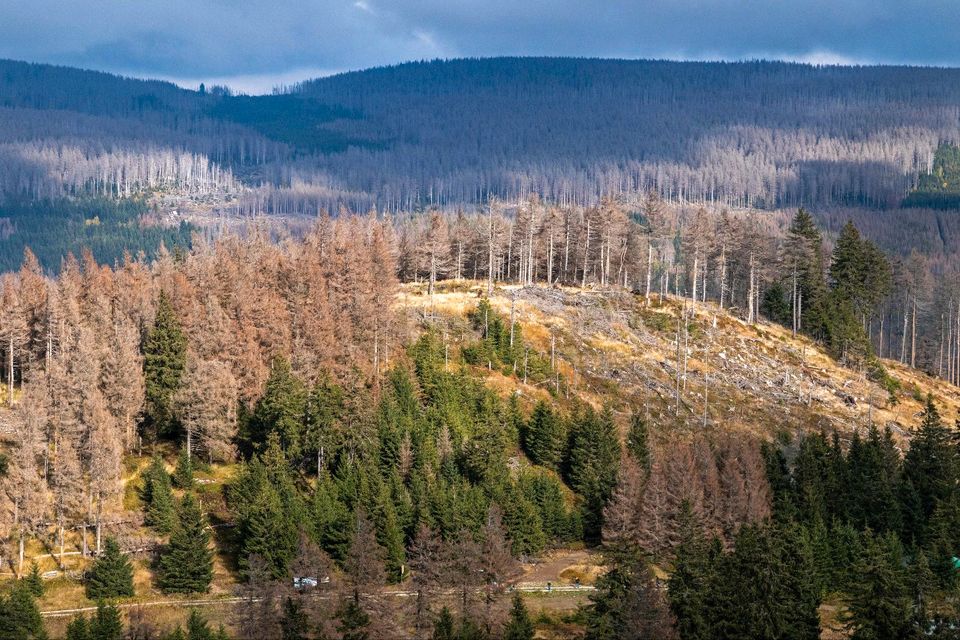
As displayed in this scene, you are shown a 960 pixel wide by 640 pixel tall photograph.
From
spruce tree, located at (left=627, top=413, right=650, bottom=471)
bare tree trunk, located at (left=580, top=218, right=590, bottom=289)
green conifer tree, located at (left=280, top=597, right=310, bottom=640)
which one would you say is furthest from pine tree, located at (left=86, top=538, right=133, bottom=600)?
bare tree trunk, located at (left=580, top=218, right=590, bottom=289)

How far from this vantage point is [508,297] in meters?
127

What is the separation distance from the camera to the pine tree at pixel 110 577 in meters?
72.8

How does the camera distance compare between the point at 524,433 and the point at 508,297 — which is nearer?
the point at 524,433

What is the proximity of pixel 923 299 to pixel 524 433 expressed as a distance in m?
95.3

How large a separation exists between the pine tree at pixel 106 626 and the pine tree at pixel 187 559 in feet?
40.8

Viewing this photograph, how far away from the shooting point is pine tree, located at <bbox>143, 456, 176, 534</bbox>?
79938mm

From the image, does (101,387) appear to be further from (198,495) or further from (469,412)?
(469,412)

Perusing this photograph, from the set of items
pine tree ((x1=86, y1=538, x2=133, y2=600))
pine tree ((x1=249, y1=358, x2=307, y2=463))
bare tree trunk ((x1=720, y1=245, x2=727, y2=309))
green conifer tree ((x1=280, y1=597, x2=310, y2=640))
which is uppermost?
bare tree trunk ((x1=720, y1=245, x2=727, y2=309))

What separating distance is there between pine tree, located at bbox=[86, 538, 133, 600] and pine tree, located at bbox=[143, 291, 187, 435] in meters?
19.2

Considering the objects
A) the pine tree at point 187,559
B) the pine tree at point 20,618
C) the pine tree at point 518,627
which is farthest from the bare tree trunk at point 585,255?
the pine tree at point 20,618

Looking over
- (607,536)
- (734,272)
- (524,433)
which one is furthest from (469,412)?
(734,272)

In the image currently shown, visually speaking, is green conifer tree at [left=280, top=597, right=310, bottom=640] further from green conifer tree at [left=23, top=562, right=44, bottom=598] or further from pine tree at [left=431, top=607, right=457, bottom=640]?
green conifer tree at [left=23, top=562, right=44, bottom=598]

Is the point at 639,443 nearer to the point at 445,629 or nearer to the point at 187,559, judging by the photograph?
the point at 445,629

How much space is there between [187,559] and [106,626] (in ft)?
47.7
